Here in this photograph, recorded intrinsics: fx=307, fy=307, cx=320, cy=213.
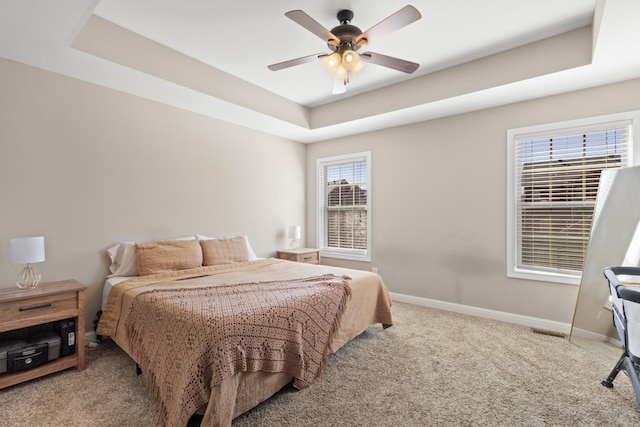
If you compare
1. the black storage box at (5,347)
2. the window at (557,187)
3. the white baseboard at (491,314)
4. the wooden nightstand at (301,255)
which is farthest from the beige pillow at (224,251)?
the window at (557,187)

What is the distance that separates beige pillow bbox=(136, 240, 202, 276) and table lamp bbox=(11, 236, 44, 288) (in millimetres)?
749

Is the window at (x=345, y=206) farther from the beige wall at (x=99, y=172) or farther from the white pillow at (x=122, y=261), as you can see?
the white pillow at (x=122, y=261)

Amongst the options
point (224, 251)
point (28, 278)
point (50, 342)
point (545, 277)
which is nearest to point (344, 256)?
point (224, 251)

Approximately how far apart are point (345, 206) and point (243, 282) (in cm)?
266

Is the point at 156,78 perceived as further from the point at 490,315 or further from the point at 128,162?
the point at 490,315

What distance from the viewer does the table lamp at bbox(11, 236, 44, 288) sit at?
2287 millimetres

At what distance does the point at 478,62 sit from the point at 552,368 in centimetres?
289

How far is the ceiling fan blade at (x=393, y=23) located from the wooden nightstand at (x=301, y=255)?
9.86ft

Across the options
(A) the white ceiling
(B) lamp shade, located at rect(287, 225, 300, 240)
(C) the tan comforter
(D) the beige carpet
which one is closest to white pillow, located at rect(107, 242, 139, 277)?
(C) the tan comforter

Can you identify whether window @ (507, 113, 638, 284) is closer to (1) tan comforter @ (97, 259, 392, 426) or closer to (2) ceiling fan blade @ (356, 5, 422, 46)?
(1) tan comforter @ (97, 259, 392, 426)

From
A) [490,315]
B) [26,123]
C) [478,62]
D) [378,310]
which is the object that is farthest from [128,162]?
[490,315]

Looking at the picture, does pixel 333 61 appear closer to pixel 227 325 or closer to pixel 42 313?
pixel 227 325

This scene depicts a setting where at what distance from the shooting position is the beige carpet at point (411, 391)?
186 cm

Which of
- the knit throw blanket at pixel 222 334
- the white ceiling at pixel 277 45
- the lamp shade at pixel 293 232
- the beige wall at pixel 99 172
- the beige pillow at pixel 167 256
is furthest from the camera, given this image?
the lamp shade at pixel 293 232
